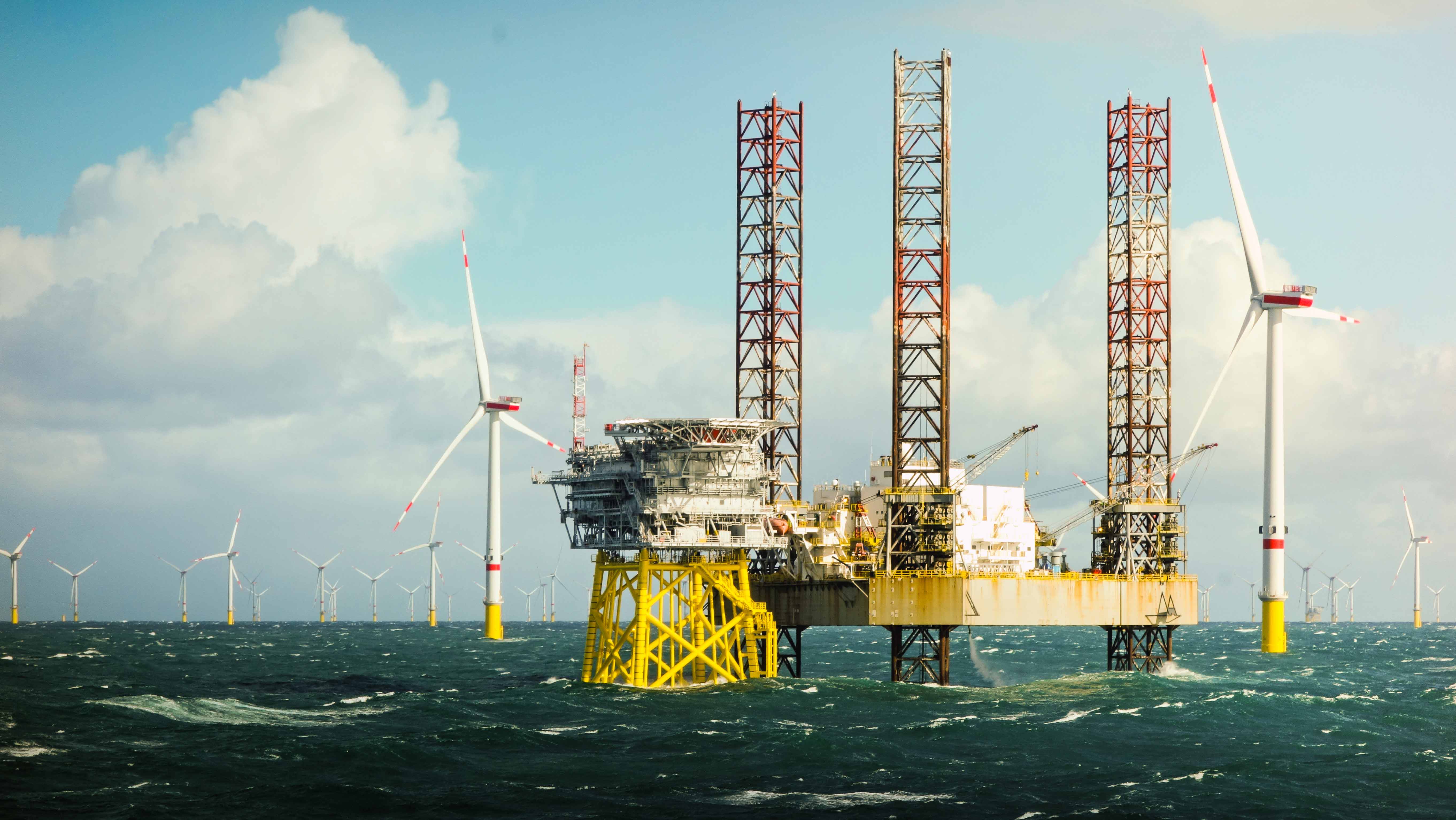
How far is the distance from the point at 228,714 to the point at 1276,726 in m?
46.2

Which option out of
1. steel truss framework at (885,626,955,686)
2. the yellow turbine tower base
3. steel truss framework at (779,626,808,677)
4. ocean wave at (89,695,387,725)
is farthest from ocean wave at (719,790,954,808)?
the yellow turbine tower base

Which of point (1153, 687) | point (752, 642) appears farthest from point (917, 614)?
point (1153, 687)

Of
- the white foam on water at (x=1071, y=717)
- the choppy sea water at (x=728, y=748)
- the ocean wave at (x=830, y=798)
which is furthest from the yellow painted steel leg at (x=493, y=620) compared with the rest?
the ocean wave at (x=830, y=798)

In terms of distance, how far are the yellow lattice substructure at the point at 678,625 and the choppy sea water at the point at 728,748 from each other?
154 cm

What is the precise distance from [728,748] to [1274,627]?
1733 inches

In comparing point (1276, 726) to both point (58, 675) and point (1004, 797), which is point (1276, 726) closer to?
point (1004, 797)

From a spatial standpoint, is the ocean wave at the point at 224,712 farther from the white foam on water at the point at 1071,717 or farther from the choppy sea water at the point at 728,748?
the white foam on water at the point at 1071,717

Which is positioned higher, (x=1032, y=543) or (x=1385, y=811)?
(x=1032, y=543)

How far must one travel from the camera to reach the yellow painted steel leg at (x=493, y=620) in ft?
505

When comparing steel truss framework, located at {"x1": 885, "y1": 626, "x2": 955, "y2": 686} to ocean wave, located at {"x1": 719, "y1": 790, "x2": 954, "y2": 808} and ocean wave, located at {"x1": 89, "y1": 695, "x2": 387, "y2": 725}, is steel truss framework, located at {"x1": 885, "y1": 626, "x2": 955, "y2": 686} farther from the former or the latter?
ocean wave, located at {"x1": 89, "y1": 695, "x2": 387, "y2": 725}

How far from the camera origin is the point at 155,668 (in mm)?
106375

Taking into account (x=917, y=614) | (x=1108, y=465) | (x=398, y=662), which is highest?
(x=1108, y=465)

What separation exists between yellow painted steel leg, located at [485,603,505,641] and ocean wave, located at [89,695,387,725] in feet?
258

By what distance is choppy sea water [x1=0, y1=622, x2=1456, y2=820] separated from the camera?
4431 centimetres
